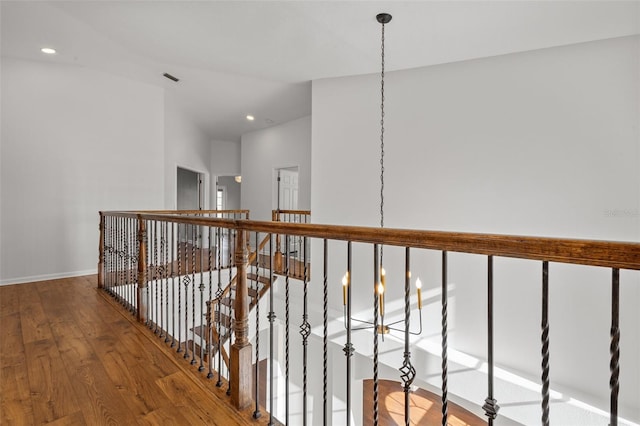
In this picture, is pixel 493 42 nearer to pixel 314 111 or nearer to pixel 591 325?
pixel 314 111

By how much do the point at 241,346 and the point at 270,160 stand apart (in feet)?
20.4

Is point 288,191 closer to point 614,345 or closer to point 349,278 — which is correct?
point 349,278

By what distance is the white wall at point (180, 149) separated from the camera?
6.26 metres

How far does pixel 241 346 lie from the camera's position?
1.71 meters

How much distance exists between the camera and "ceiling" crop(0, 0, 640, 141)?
274cm

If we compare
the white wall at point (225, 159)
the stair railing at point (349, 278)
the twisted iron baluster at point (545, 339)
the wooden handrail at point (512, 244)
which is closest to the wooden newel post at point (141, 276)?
the stair railing at point (349, 278)

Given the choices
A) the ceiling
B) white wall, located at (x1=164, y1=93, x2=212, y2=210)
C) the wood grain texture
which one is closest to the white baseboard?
white wall, located at (x1=164, y1=93, x2=212, y2=210)

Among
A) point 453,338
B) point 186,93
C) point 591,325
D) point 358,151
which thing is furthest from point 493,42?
point 186,93

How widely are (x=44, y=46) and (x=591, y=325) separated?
22.1 ft

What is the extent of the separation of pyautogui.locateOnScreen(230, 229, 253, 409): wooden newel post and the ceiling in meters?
2.33

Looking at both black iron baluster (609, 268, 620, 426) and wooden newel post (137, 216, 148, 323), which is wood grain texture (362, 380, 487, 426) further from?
black iron baluster (609, 268, 620, 426)

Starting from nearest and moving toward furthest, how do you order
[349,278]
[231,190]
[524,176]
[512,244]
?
[512,244]
[349,278]
[524,176]
[231,190]

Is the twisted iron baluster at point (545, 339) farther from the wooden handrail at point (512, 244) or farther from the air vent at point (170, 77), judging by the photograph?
the air vent at point (170, 77)

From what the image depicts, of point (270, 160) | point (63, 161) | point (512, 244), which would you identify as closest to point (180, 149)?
point (270, 160)
